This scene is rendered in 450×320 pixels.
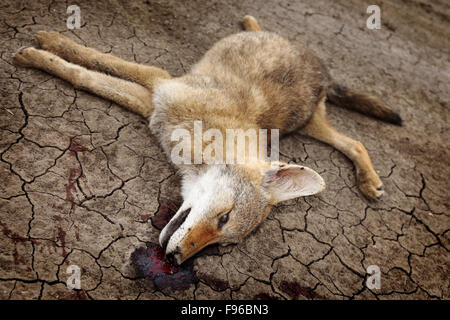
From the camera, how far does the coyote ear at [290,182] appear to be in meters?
2.36

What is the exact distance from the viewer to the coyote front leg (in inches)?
120

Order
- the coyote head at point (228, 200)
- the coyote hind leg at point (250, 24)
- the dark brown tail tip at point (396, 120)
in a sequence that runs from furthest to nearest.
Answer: the coyote hind leg at point (250, 24), the dark brown tail tip at point (396, 120), the coyote head at point (228, 200)

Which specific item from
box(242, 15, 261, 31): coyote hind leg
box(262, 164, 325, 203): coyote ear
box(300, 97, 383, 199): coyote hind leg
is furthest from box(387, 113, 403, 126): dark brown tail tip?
box(262, 164, 325, 203): coyote ear

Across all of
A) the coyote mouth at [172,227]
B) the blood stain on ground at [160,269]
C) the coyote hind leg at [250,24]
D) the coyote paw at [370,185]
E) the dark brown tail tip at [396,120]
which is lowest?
the blood stain on ground at [160,269]

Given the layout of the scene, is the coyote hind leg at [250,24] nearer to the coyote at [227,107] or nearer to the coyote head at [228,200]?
the coyote at [227,107]

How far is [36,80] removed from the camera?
3.02 metres

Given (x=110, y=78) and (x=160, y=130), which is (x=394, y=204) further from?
(x=110, y=78)

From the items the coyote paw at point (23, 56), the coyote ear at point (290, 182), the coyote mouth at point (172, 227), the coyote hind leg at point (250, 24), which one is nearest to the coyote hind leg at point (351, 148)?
the coyote ear at point (290, 182)

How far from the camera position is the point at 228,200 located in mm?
2316

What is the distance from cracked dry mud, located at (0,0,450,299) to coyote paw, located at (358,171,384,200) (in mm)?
96

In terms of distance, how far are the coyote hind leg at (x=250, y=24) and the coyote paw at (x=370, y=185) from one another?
8.53ft

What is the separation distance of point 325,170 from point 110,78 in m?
2.48

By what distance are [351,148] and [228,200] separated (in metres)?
1.97

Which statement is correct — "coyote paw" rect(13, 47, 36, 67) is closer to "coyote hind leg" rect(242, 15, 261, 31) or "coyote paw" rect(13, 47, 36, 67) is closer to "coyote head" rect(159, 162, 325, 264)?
"coyote head" rect(159, 162, 325, 264)
